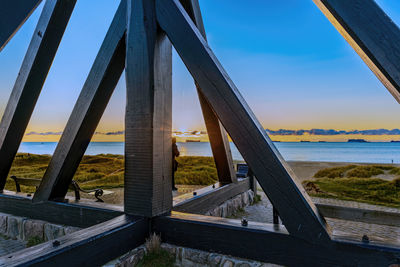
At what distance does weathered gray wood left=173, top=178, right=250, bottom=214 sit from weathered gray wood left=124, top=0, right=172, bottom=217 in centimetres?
52

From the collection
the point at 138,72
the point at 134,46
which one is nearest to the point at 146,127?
the point at 138,72

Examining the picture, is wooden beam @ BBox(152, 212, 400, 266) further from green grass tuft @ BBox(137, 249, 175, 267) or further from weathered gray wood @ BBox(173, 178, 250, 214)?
weathered gray wood @ BBox(173, 178, 250, 214)

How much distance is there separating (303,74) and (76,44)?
2913 centimetres

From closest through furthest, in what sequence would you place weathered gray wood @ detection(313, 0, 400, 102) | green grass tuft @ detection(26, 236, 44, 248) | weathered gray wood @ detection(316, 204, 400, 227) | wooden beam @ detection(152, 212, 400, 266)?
weathered gray wood @ detection(313, 0, 400, 102) < wooden beam @ detection(152, 212, 400, 266) < weathered gray wood @ detection(316, 204, 400, 227) < green grass tuft @ detection(26, 236, 44, 248)

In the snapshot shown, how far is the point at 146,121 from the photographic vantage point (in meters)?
2.15

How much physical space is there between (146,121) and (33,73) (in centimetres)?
199

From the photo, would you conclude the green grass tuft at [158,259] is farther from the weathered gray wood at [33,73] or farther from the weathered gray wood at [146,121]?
the weathered gray wood at [33,73]

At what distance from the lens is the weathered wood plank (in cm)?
248

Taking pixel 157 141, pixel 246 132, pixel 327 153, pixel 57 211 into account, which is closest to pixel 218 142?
pixel 157 141

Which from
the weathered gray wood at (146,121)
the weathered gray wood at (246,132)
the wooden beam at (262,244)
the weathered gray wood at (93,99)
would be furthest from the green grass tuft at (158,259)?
the weathered gray wood at (93,99)

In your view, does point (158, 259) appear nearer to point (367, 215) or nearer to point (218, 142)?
point (367, 215)

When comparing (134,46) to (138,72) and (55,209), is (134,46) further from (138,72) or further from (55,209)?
(55,209)

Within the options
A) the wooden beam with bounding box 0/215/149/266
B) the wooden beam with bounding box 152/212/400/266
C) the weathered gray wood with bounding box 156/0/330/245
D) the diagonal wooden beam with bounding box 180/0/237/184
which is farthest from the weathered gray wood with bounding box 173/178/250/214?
the weathered gray wood with bounding box 156/0/330/245

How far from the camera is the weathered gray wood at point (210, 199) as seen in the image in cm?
284
